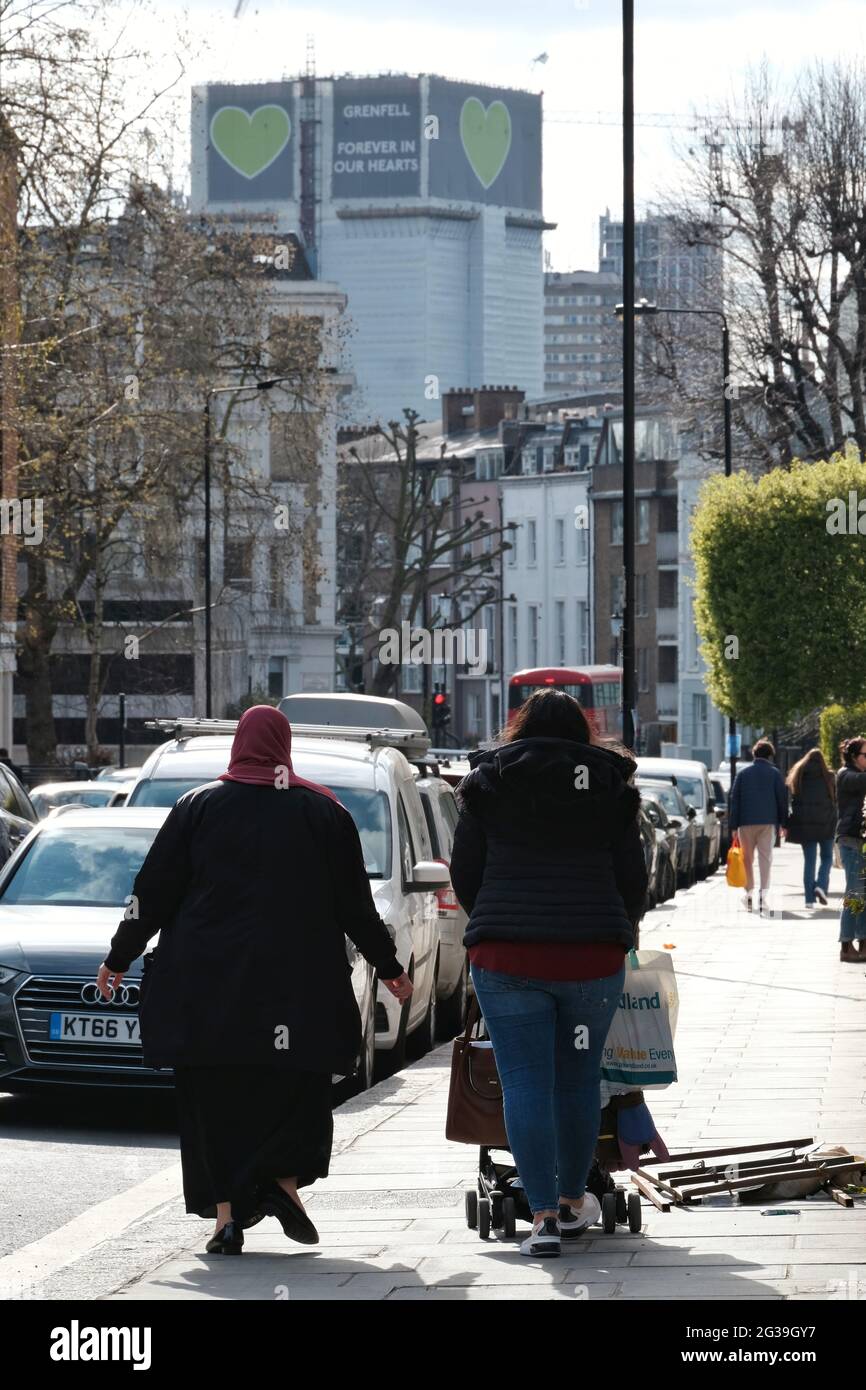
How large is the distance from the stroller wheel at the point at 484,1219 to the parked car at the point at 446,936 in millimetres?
7701

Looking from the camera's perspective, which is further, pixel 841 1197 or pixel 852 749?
pixel 852 749

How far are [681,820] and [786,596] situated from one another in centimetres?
577

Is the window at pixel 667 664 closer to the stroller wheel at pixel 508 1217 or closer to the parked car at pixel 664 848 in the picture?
the parked car at pixel 664 848

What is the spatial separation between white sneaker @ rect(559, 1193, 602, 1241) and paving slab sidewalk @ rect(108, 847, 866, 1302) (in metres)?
0.06

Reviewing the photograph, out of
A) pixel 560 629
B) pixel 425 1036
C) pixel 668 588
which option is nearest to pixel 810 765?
pixel 425 1036

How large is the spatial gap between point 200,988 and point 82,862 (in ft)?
18.5

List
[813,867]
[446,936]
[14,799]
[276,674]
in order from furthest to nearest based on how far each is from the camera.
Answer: [276,674] → [813,867] → [14,799] → [446,936]

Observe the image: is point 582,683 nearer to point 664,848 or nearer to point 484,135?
point 664,848

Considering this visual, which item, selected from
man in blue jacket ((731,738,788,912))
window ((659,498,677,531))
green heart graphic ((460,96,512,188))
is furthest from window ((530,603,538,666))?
green heart graphic ((460,96,512,188))


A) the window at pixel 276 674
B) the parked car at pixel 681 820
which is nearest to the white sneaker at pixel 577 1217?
the parked car at pixel 681 820

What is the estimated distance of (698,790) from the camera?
42000 millimetres

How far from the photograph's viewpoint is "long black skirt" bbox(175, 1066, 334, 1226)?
754 centimetres

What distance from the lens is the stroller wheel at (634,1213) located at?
765 cm

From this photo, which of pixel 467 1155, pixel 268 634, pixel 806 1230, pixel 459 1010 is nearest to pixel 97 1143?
pixel 467 1155
